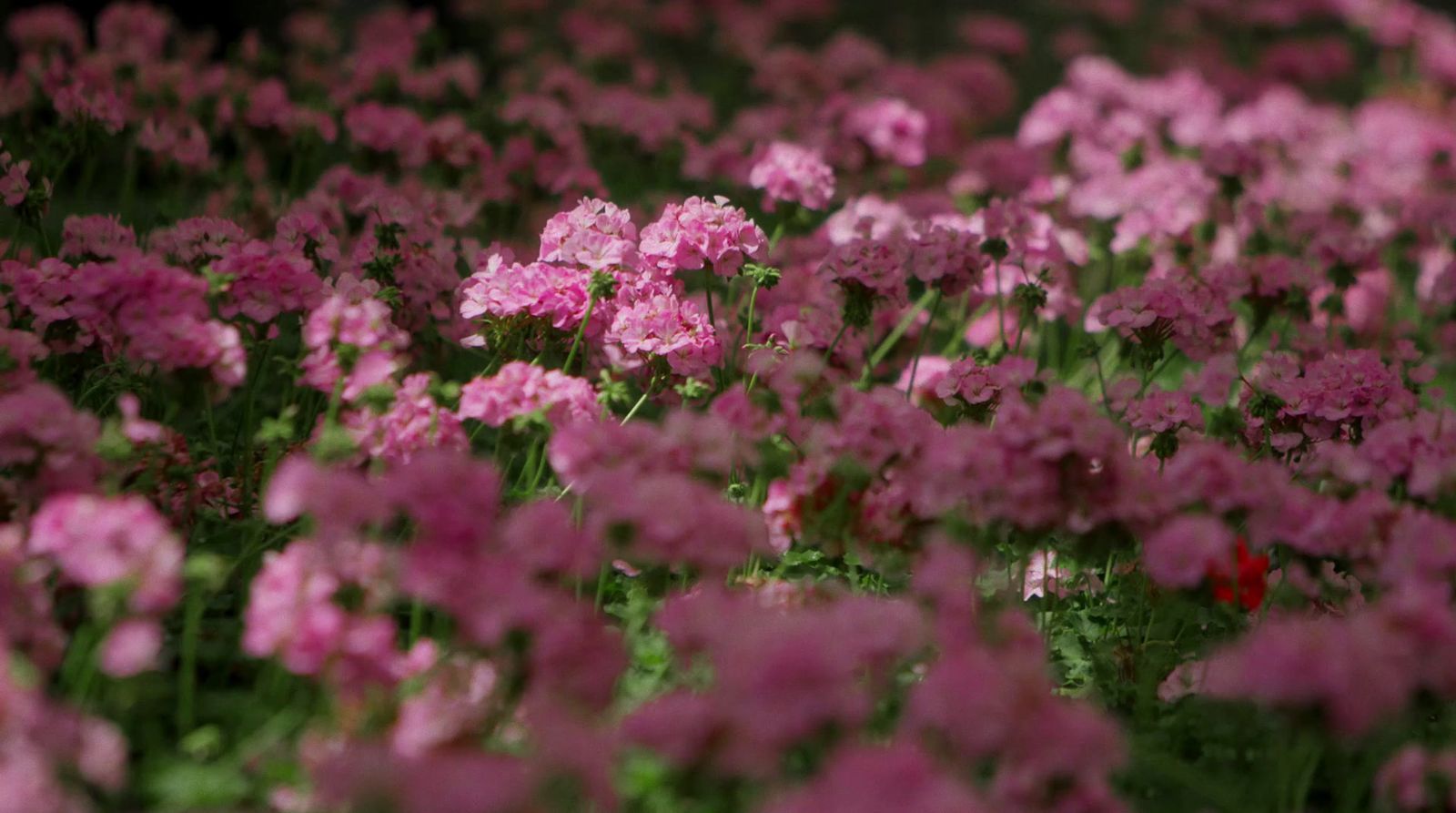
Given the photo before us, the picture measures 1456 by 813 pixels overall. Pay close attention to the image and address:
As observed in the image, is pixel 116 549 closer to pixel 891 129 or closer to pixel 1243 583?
pixel 1243 583

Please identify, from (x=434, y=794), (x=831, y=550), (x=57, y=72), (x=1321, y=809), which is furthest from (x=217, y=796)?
(x=57, y=72)

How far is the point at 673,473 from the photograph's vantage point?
6.03ft

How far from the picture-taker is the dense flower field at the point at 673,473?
1592mm

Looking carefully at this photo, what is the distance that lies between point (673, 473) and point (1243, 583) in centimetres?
94

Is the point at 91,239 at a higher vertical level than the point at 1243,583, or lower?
higher

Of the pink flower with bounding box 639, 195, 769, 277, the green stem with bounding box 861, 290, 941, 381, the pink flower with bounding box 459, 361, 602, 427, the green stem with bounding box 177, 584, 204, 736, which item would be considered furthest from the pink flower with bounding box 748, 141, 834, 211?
the green stem with bounding box 177, 584, 204, 736

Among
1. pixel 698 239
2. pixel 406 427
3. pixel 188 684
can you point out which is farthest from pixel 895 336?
pixel 188 684

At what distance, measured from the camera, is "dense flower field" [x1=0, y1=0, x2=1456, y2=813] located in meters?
1.59

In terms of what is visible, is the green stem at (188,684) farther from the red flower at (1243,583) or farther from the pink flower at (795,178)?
the pink flower at (795,178)

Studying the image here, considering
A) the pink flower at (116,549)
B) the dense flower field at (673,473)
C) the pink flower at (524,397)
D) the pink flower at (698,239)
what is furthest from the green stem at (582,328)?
the pink flower at (116,549)

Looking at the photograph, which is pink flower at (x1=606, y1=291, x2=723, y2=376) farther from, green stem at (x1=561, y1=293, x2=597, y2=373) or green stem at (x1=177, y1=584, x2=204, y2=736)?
green stem at (x1=177, y1=584, x2=204, y2=736)

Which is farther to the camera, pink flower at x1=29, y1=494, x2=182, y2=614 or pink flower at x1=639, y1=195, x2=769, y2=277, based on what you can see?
pink flower at x1=639, y1=195, x2=769, y2=277

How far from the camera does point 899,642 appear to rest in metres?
Result: 1.62

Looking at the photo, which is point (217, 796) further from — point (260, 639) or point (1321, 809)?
point (1321, 809)
